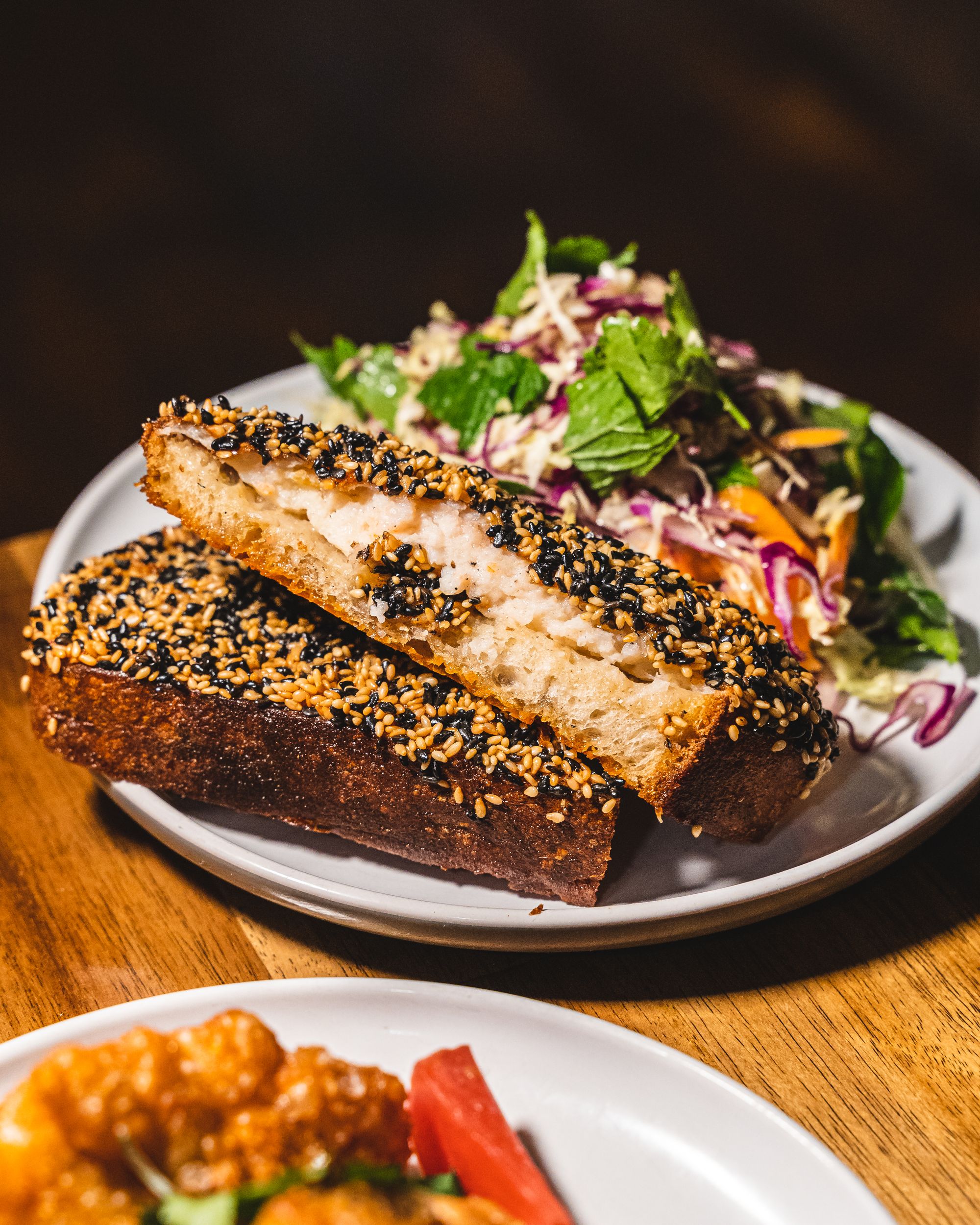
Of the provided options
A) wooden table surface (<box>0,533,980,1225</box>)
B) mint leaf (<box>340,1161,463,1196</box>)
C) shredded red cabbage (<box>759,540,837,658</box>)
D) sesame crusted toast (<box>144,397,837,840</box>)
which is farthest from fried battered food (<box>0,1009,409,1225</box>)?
shredded red cabbage (<box>759,540,837,658</box>)

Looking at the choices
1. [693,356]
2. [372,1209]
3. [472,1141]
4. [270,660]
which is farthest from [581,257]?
[372,1209]

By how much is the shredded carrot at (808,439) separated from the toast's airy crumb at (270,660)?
1.30 meters

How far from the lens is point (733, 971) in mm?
2025

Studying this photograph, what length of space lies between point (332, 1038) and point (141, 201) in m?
5.70

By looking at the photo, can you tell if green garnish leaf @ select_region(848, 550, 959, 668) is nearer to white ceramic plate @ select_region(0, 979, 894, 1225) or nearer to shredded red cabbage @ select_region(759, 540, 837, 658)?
shredded red cabbage @ select_region(759, 540, 837, 658)

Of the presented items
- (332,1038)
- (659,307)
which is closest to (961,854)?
(332,1038)

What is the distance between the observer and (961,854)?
88.7 inches

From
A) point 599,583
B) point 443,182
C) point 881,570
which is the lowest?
point 443,182

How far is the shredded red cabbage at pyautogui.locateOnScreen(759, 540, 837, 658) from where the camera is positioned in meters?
2.70

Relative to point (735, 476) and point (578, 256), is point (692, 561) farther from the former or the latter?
point (578, 256)

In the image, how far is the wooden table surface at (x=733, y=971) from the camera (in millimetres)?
1775

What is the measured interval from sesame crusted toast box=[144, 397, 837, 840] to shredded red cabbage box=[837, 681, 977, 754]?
0.29 metres

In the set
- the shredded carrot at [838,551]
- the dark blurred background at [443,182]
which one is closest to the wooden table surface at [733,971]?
the shredded carrot at [838,551]

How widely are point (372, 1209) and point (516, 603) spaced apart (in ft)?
3.47
